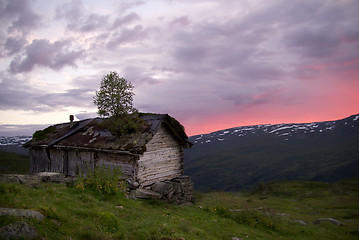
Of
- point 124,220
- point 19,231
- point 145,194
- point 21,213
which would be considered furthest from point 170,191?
point 19,231

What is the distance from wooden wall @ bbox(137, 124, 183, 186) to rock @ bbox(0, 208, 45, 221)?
32.3ft

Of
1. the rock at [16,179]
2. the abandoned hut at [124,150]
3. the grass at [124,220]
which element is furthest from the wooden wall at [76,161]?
the rock at [16,179]

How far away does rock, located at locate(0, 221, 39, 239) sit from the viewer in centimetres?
518

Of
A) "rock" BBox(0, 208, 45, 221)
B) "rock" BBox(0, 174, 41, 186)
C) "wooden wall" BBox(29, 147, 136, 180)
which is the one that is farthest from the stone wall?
"rock" BBox(0, 208, 45, 221)

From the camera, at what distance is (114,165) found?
17328mm

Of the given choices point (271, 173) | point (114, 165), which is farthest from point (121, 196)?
point (271, 173)

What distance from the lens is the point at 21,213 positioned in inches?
250

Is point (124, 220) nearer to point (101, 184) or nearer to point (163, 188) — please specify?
point (101, 184)

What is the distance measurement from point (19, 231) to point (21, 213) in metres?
1.19

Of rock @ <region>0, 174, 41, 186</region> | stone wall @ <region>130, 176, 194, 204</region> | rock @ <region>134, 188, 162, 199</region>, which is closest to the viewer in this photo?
rock @ <region>0, 174, 41, 186</region>

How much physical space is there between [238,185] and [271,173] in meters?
37.0

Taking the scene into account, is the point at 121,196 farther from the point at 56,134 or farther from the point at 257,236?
the point at 56,134

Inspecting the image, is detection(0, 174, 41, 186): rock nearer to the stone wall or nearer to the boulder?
the stone wall

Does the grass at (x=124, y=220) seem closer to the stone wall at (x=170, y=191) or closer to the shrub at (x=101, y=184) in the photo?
the shrub at (x=101, y=184)
